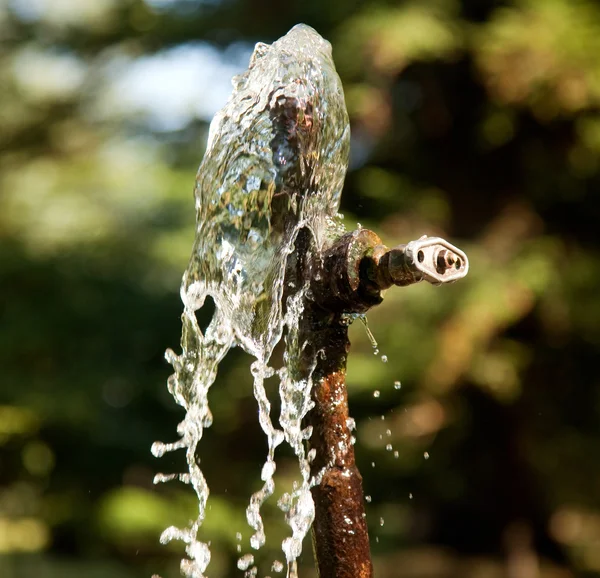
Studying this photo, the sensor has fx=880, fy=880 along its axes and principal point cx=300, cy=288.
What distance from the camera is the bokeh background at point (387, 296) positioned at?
4.44 m

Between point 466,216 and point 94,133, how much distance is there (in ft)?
8.67

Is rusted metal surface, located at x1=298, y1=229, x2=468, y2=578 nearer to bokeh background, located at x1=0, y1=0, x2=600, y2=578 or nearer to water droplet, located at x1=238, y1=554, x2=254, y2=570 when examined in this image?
water droplet, located at x1=238, y1=554, x2=254, y2=570

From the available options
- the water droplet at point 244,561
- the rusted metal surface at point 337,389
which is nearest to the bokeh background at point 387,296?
the water droplet at point 244,561

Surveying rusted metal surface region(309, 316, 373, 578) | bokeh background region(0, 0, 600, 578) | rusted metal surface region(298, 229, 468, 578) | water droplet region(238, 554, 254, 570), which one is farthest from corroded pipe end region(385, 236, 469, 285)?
bokeh background region(0, 0, 600, 578)

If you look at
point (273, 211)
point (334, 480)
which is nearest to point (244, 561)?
point (334, 480)

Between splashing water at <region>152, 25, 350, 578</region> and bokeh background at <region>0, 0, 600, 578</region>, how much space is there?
2.92 m

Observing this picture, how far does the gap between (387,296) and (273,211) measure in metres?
3.23

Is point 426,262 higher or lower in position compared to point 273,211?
lower

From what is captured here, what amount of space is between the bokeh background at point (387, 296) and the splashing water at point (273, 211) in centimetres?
292

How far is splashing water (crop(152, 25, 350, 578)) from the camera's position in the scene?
1288 millimetres

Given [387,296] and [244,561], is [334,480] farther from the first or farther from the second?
[387,296]

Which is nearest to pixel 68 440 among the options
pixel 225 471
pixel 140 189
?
pixel 225 471

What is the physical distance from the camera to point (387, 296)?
4.49 metres

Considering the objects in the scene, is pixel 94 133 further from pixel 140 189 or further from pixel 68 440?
pixel 68 440
